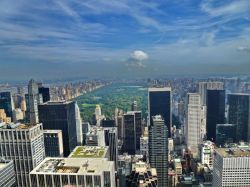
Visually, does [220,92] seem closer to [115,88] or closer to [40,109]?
[115,88]

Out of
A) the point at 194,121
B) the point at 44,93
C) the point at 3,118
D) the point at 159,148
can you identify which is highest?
the point at 44,93

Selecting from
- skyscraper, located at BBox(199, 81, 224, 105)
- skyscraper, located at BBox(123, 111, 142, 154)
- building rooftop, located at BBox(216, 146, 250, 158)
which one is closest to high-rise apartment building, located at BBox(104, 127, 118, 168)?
skyscraper, located at BBox(123, 111, 142, 154)

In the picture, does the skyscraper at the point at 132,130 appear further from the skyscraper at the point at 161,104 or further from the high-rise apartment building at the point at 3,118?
the high-rise apartment building at the point at 3,118

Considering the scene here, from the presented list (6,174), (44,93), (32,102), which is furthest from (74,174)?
(32,102)

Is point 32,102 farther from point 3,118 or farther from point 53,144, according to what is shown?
point 53,144

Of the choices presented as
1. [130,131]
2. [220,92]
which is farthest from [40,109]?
[220,92]

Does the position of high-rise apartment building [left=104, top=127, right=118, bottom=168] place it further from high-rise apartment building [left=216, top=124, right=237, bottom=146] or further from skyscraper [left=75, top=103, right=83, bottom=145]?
high-rise apartment building [left=216, top=124, right=237, bottom=146]
